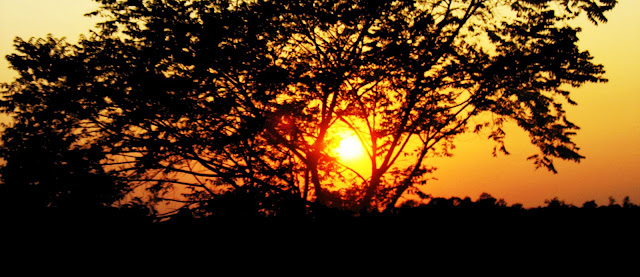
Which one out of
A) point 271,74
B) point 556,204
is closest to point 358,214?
point 556,204

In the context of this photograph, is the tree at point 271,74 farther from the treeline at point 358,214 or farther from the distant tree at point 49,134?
the treeline at point 358,214

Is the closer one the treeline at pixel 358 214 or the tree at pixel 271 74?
the treeline at pixel 358 214

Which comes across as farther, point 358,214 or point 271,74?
point 271,74

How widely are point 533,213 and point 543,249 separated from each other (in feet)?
1.94

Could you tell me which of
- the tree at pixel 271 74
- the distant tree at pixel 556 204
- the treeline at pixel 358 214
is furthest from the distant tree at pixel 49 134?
the distant tree at pixel 556 204

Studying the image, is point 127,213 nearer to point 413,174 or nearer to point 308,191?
point 308,191

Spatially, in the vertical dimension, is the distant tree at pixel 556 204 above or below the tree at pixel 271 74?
below

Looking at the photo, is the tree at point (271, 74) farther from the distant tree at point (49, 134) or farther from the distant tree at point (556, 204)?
the distant tree at point (556, 204)

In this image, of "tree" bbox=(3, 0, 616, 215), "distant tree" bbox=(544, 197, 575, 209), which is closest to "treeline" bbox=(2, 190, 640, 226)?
"distant tree" bbox=(544, 197, 575, 209)

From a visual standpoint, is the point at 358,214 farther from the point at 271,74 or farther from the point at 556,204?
the point at 271,74

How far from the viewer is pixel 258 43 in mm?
12000

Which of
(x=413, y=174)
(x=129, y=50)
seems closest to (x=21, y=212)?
(x=129, y=50)

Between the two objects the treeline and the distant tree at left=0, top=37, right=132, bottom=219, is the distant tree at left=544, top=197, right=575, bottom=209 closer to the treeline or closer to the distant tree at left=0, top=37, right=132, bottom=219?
the treeline

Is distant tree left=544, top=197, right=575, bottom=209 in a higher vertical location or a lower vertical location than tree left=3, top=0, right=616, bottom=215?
lower
